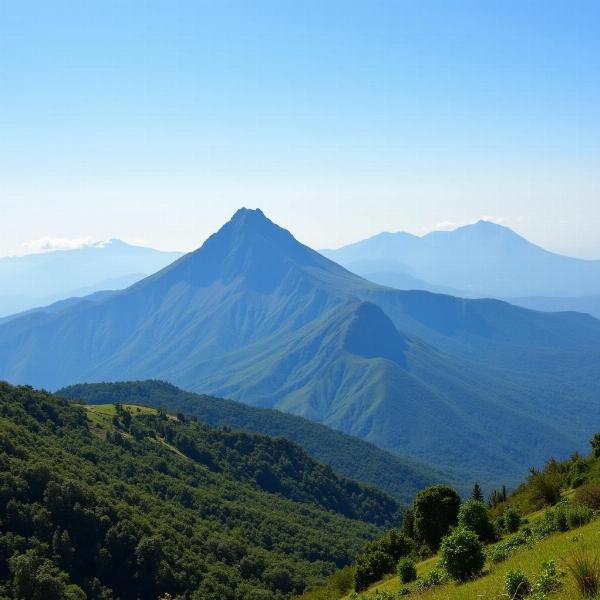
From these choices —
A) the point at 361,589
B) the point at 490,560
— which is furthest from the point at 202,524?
the point at 490,560

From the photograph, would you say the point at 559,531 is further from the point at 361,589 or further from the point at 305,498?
the point at 305,498

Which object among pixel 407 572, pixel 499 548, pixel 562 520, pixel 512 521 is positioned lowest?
pixel 407 572

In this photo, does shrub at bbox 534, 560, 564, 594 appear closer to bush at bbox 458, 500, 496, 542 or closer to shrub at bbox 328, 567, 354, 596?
bush at bbox 458, 500, 496, 542

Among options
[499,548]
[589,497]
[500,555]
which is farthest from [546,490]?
[500,555]

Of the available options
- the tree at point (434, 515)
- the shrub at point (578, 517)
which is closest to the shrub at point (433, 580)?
the shrub at point (578, 517)

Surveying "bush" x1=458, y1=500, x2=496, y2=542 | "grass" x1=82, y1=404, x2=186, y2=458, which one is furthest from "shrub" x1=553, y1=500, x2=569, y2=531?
"grass" x1=82, y1=404, x2=186, y2=458

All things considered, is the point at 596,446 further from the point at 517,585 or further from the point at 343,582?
the point at 517,585
